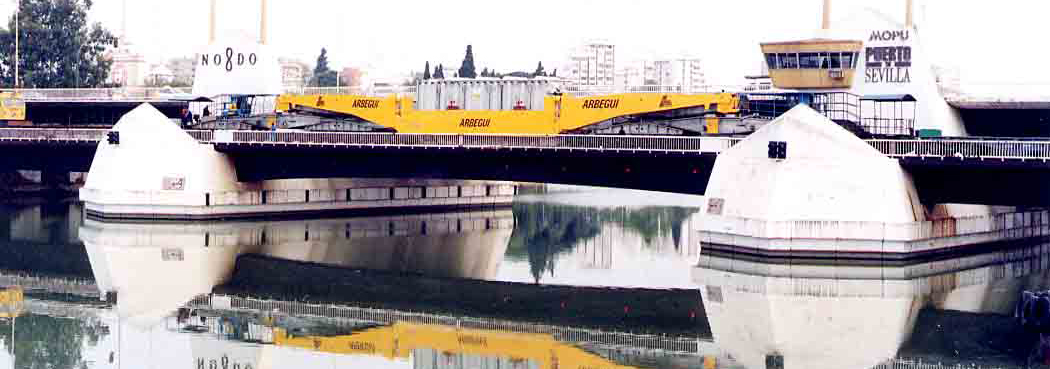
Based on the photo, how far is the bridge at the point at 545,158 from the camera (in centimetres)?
6612

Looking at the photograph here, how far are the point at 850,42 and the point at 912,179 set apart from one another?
32.5 feet

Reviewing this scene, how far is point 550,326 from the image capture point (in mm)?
51250

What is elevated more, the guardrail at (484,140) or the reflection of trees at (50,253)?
the guardrail at (484,140)

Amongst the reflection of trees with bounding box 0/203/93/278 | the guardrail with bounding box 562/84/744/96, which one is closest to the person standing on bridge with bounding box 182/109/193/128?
the reflection of trees with bounding box 0/203/93/278

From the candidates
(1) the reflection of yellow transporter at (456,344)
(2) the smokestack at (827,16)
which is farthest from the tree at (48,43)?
(1) the reflection of yellow transporter at (456,344)

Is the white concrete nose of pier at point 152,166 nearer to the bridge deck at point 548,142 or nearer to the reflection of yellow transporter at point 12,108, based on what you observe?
the bridge deck at point 548,142

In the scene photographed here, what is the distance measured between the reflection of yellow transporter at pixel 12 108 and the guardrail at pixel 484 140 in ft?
77.0

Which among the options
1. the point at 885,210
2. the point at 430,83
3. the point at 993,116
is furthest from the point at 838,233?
the point at 430,83

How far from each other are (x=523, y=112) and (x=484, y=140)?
4.62m

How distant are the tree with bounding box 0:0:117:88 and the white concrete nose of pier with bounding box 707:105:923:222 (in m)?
88.1

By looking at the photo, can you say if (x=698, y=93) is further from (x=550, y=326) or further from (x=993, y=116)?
(x=550, y=326)

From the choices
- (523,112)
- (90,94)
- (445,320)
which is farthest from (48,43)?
(445,320)

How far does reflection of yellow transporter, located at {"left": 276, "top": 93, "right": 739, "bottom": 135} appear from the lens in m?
78.4

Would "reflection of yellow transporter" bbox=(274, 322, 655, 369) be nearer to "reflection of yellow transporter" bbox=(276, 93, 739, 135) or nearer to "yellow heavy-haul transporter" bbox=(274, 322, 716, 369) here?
"yellow heavy-haul transporter" bbox=(274, 322, 716, 369)
